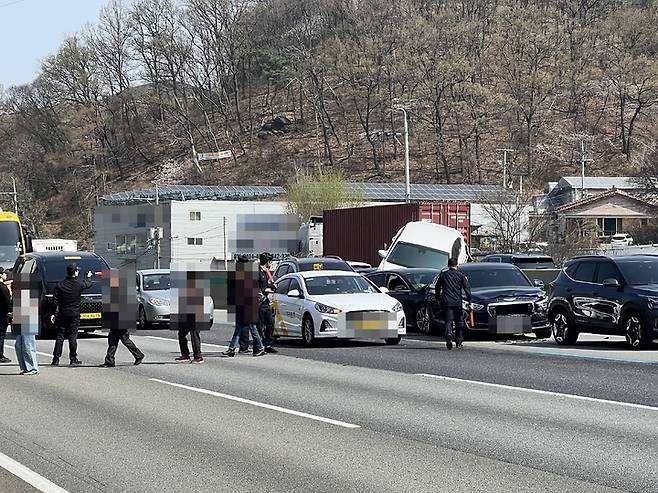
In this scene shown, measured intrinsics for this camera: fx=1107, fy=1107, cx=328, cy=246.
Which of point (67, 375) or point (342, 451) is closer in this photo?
point (342, 451)

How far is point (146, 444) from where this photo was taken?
10.5 metres

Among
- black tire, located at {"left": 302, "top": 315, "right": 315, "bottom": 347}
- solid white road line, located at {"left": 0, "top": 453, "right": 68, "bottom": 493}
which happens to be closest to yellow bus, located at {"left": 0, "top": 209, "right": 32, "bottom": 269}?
black tire, located at {"left": 302, "top": 315, "right": 315, "bottom": 347}

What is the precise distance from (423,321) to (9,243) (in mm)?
15112

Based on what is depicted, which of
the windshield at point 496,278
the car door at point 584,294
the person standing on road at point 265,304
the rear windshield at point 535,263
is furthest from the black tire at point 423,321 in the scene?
the rear windshield at point 535,263

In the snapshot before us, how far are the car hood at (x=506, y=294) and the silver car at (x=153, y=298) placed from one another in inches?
375

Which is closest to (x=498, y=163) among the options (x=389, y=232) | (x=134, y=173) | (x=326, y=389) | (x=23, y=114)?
(x=134, y=173)

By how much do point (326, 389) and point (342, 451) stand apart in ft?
16.2

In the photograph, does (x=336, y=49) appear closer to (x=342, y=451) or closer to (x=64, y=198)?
(x=64, y=198)

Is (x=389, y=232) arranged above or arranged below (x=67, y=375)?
above

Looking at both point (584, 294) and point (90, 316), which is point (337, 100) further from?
point (584, 294)

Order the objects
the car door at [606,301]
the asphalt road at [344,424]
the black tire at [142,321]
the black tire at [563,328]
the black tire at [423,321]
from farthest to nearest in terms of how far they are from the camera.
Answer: the black tire at [142,321] < the black tire at [423,321] < the black tire at [563,328] < the car door at [606,301] < the asphalt road at [344,424]

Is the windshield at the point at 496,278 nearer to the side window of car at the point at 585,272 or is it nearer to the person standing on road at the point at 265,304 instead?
the side window of car at the point at 585,272

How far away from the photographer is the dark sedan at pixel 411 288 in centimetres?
2577

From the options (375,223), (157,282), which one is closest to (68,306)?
(157,282)
